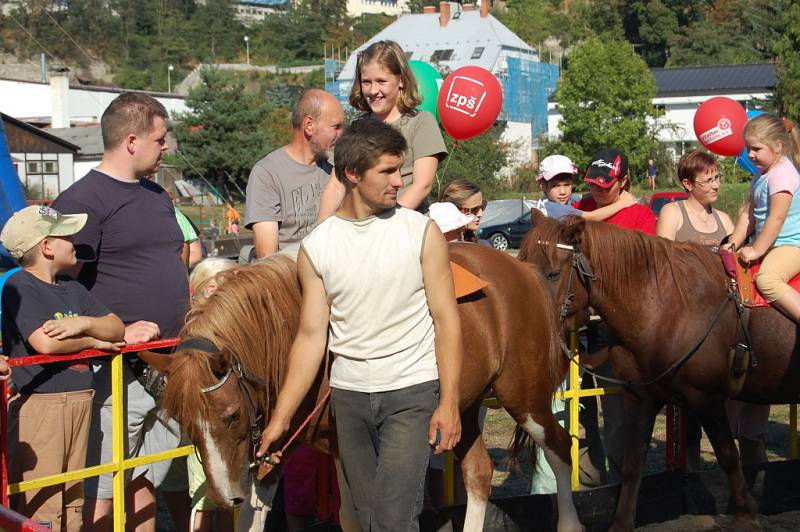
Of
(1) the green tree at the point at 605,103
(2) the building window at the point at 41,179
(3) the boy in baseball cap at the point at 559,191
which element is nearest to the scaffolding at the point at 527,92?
(1) the green tree at the point at 605,103

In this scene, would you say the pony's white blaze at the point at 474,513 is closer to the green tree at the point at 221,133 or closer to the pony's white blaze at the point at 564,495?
the pony's white blaze at the point at 564,495

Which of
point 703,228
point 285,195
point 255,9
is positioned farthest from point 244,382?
point 255,9

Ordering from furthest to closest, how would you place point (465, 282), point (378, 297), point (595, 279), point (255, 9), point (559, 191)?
point (255, 9), point (559, 191), point (595, 279), point (465, 282), point (378, 297)

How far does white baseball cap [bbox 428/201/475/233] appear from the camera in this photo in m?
5.54

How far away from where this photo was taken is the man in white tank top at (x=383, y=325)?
355 cm

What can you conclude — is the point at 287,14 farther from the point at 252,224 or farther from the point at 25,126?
the point at 252,224

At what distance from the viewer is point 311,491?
5160mm

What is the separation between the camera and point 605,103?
169 ft

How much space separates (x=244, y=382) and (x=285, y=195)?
5.59 ft

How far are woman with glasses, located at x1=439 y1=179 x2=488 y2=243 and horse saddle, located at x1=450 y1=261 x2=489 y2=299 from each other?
149 cm

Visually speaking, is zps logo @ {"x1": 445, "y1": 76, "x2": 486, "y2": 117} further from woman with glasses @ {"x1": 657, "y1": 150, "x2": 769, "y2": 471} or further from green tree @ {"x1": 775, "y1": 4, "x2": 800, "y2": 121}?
green tree @ {"x1": 775, "y1": 4, "x2": 800, "y2": 121}

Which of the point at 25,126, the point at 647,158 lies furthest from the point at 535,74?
the point at 25,126

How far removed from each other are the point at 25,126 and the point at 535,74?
136 feet

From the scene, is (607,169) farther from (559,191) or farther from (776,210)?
(776,210)
